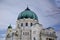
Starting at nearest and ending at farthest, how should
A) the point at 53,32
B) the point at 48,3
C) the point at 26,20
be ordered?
the point at 48,3
the point at 53,32
the point at 26,20

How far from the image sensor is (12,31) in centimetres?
999

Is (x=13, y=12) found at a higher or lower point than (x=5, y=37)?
higher

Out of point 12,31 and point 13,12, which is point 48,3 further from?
point 12,31

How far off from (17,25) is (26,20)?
43cm

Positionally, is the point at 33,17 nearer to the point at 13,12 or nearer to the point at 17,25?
the point at 17,25

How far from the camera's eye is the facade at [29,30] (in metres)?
9.50

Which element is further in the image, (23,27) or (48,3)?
(23,27)

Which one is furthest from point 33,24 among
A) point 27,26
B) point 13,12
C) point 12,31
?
point 13,12

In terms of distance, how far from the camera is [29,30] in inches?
382

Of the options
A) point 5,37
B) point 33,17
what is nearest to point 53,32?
point 33,17

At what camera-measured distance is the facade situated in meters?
9.50

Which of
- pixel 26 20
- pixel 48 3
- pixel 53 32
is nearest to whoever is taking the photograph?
pixel 48 3

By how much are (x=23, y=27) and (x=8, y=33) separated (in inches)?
31.7

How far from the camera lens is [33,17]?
10.1m
